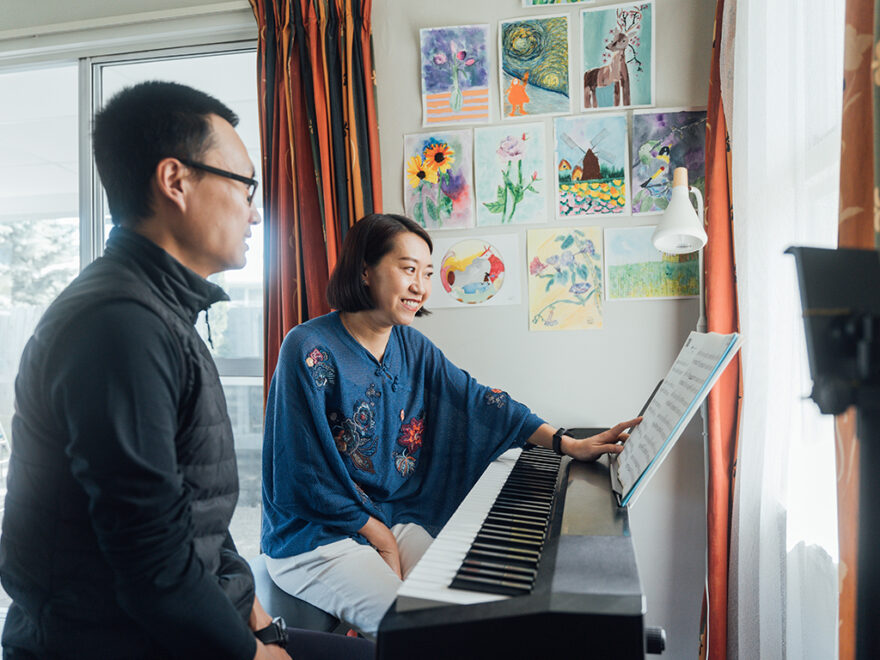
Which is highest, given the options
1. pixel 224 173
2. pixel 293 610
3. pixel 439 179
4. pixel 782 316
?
pixel 439 179

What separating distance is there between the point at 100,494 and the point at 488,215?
160 cm

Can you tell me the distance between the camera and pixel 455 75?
2.13 meters

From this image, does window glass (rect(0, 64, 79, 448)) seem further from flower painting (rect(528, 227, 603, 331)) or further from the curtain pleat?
the curtain pleat

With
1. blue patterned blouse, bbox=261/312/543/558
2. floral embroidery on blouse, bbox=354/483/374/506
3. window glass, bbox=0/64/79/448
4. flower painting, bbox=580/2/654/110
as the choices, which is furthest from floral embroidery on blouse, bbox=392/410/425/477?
window glass, bbox=0/64/79/448

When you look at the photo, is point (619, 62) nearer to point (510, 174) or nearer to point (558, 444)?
point (510, 174)

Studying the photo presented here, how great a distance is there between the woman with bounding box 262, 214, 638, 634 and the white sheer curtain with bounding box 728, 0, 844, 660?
14.2 inches

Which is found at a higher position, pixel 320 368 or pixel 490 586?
pixel 320 368

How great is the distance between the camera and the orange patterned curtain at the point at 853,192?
0.76 meters

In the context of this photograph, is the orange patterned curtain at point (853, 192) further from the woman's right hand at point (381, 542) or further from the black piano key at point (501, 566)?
the woman's right hand at point (381, 542)

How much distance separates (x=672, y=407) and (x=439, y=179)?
130 cm

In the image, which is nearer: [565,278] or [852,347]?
[852,347]

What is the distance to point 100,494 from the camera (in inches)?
29.6

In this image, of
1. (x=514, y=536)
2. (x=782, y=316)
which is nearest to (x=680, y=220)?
(x=782, y=316)

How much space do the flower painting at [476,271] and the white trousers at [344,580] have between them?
969mm
